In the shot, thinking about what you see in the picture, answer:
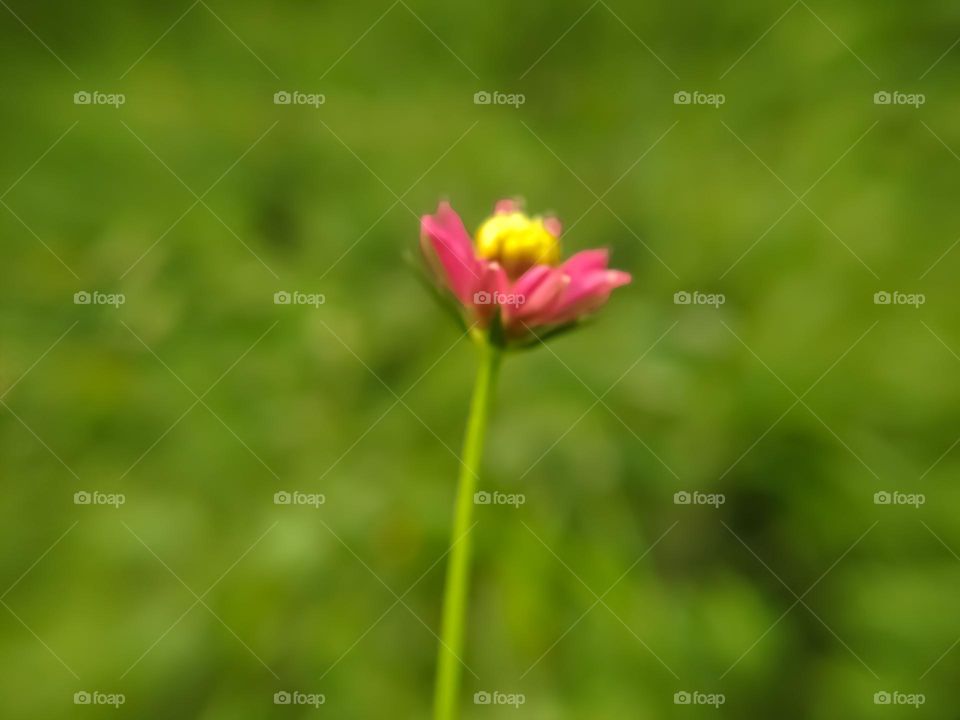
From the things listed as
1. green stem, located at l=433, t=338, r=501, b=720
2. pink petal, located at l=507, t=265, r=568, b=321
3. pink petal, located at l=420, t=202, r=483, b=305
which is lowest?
green stem, located at l=433, t=338, r=501, b=720

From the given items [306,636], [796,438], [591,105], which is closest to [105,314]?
[306,636]

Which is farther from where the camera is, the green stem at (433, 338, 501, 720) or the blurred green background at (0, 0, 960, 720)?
the blurred green background at (0, 0, 960, 720)

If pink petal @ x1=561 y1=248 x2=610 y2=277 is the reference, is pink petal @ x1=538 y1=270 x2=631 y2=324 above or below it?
below

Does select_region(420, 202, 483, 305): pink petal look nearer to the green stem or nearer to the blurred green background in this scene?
the green stem

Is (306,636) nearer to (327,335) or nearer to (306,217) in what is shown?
(327,335)

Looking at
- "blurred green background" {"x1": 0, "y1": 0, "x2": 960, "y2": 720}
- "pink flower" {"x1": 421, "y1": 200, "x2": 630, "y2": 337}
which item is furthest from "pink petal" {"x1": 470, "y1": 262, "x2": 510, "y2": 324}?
"blurred green background" {"x1": 0, "y1": 0, "x2": 960, "y2": 720}

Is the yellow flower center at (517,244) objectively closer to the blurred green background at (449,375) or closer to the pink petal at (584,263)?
the pink petal at (584,263)
